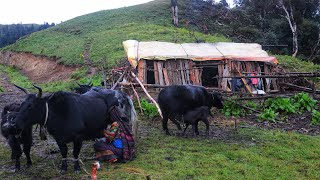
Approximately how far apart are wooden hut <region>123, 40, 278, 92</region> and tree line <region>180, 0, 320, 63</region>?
9792 millimetres

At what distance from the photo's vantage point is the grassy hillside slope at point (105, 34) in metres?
29.1

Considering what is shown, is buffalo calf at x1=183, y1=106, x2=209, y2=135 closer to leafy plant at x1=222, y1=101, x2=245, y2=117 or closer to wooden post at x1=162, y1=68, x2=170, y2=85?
leafy plant at x1=222, y1=101, x2=245, y2=117

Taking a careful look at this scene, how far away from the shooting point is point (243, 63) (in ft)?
56.6

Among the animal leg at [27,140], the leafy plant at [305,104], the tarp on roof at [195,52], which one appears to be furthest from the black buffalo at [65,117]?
the tarp on roof at [195,52]

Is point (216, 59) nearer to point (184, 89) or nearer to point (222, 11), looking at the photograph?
point (184, 89)

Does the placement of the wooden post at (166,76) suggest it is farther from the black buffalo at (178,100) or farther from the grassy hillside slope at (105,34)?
the grassy hillside slope at (105,34)

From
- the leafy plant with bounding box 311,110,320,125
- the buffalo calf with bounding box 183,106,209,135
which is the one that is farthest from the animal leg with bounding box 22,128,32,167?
the leafy plant with bounding box 311,110,320,125

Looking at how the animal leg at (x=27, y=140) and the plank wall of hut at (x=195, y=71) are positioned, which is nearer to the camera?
the animal leg at (x=27, y=140)

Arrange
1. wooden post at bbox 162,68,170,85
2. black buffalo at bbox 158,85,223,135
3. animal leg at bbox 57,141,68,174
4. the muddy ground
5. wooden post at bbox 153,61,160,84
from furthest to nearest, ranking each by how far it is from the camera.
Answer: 1. wooden post at bbox 153,61,160,84
2. wooden post at bbox 162,68,170,85
3. black buffalo at bbox 158,85,223,135
4. the muddy ground
5. animal leg at bbox 57,141,68,174

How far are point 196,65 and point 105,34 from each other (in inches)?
851

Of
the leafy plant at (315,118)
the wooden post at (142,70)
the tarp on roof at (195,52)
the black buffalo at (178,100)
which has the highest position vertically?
the tarp on roof at (195,52)

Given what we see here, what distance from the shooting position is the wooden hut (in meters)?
16.4

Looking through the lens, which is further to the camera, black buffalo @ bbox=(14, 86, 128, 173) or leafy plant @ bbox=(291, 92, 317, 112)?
leafy plant @ bbox=(291, 92, 317, 112)

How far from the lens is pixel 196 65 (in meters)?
17.0
